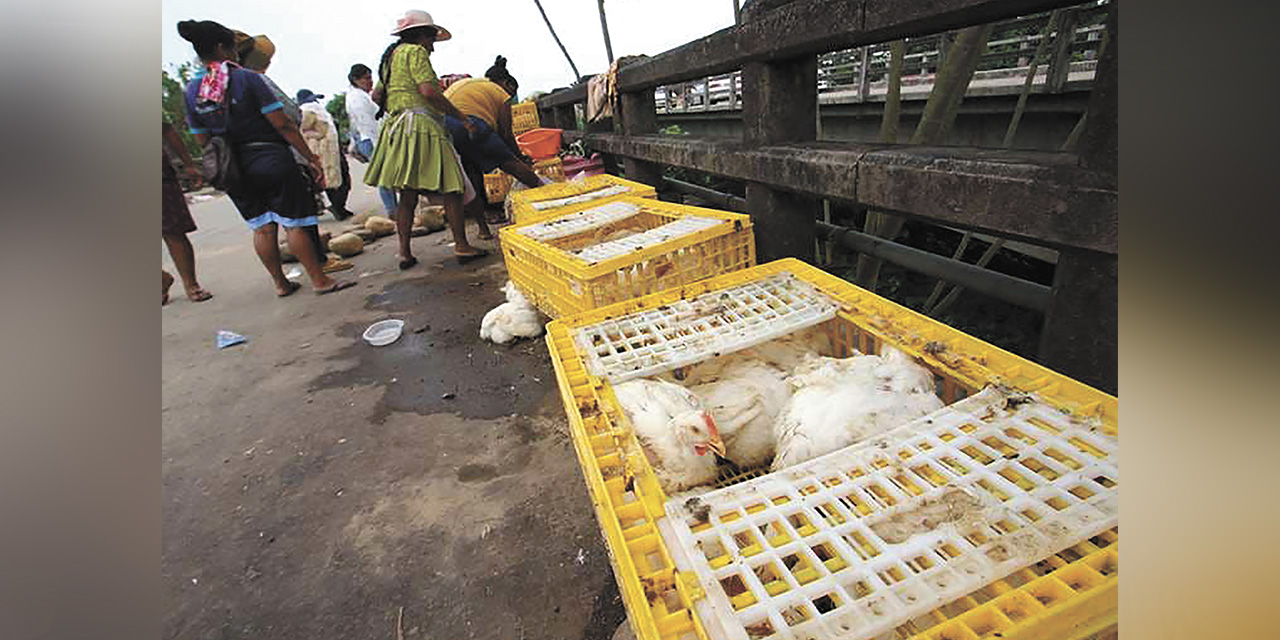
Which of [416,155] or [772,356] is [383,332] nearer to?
[416,155]

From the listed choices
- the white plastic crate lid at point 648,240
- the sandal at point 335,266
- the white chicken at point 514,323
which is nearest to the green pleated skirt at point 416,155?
the sandal at point 335,266

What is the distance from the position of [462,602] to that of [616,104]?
3.74 meters

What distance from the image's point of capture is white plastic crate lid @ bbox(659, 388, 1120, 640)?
793 mm

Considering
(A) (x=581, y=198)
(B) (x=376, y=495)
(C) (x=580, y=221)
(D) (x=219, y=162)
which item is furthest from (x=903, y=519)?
(D) (x=219, y=162)

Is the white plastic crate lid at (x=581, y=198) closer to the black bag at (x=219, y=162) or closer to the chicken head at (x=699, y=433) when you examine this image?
the black bag at (x=219, y=162)

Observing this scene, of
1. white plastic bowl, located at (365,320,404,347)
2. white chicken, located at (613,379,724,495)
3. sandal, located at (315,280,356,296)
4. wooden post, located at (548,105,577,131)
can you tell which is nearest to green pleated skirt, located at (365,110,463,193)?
sandal, located at (315,280,356,296)

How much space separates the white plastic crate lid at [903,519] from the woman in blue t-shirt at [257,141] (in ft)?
14.1

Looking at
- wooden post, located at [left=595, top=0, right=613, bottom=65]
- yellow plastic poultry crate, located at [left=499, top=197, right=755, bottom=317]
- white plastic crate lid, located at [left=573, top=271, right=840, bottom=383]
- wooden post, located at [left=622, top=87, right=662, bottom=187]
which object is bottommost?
white plastic crate lid, located at [left=573, top=271, right=840, bottom=383]

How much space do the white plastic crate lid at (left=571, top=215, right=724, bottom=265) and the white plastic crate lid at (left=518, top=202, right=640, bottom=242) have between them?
1.29 feet

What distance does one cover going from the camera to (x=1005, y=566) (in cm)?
80

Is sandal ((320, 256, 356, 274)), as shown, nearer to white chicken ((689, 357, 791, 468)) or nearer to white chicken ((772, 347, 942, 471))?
white chicken ((689, 357, 791, 468))

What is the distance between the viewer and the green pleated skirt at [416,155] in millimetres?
4766
